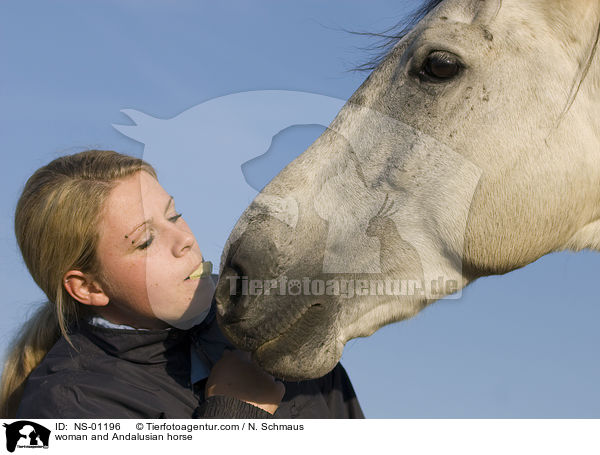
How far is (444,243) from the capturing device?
209 cm

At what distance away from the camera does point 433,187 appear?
6.81ft

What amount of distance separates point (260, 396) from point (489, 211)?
1045 millimetres

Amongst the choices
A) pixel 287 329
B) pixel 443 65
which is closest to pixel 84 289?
pixel 287 329

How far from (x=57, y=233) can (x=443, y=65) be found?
1.55 m

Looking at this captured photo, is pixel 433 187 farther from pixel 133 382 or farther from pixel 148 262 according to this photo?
pixel 133 382

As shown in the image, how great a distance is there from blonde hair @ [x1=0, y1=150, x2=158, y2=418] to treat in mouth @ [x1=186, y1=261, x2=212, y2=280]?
0.35 metres

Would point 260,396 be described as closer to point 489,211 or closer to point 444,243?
point 444,243

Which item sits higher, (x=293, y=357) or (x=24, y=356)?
(x=293, y=357)

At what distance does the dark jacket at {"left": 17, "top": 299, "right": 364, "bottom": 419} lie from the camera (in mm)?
1890

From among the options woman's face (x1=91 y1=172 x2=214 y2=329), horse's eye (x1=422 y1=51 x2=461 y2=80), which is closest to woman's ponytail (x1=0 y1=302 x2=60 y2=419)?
woman's face (x1=91 y1=172 x2=214 y2=329)

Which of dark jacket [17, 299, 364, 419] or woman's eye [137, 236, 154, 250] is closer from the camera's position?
dark jacket [17, 299, 364, 419]

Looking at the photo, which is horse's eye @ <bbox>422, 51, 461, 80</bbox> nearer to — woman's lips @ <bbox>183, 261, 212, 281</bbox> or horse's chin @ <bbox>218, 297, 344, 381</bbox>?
horse's chin @ <bbox>218, 297, 344, 381</bbox>
